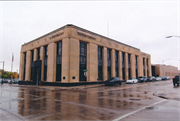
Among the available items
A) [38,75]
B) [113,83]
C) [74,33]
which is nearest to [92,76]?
[113,83]

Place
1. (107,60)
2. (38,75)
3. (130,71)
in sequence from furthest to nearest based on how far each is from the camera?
(130,71), (107,60), (38,75)

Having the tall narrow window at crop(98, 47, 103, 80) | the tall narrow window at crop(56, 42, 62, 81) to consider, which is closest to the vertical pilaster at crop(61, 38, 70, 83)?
the tall narrow window at crop(56, 42, 62, 81)

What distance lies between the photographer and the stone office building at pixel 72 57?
90.2 ft

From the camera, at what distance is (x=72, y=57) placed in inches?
1075

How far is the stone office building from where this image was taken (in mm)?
27500

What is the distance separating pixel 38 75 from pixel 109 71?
19202mm

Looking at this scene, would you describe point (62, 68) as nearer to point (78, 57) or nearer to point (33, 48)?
point (78, 57)

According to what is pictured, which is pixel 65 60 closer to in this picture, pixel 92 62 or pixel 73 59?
pixel 73 59

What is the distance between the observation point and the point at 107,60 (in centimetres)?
3759

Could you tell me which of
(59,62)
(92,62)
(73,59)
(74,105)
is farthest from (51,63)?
(74,105)

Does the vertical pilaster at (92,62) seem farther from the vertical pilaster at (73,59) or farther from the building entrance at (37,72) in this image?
the building entrance at (37,72)

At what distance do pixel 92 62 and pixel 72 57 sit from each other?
19.9 feet


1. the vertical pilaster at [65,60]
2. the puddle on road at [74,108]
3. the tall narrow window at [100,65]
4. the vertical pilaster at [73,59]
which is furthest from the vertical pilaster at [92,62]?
the puddle on road at [74,108]

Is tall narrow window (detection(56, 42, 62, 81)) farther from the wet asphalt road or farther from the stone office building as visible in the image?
the wet asphalt road
